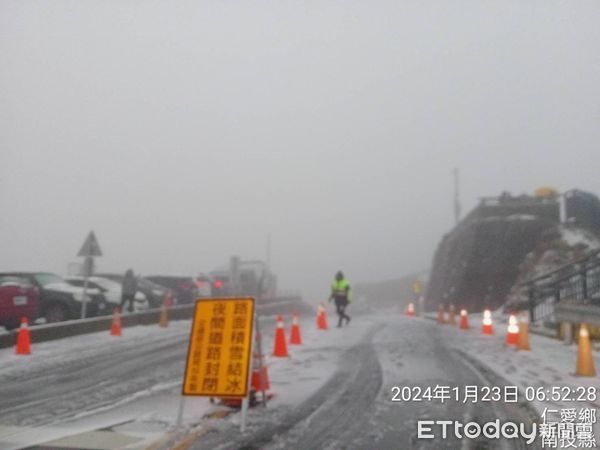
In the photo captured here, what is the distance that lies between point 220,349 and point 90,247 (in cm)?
1259

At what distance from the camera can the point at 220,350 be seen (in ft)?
26.2

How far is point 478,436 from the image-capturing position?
7023 mm

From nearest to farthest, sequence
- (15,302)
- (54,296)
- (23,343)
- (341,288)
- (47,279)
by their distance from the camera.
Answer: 1. (23,343)
2. (15,302)
3. (54,296)
4. (47,279)
5. (341,288)

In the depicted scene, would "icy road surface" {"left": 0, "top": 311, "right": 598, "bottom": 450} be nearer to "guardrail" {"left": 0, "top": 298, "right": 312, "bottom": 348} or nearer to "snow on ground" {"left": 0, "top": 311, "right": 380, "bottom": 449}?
"snow on ground" {"left": 0, "top": 311, "right": 380, "bottom": 449}

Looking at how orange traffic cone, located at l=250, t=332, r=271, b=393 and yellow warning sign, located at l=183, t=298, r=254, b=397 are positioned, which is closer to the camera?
yellow warning sign, located at l=183, t=298, r=254, b=397

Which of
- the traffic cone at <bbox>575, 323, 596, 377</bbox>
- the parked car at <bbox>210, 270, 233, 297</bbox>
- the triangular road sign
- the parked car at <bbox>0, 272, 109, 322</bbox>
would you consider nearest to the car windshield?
the parked car at <bbox>0, 272, 109, 322</bbox>

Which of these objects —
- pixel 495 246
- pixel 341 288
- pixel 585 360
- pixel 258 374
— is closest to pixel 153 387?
pixel 258 374

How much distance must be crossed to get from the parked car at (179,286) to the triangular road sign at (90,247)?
8.38 meters

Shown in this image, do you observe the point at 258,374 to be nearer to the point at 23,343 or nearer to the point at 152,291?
the point at 23,343

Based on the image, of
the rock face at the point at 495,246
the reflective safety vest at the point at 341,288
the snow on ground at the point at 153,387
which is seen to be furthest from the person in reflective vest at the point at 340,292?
the rock face at the point at 495,246

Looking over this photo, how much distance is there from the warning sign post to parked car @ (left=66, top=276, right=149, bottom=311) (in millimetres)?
15118

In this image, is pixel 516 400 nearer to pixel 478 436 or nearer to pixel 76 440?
pixel 478 436

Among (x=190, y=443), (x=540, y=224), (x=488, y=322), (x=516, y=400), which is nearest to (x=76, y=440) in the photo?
(x=190, y=443)

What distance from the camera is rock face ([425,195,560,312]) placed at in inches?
1315
